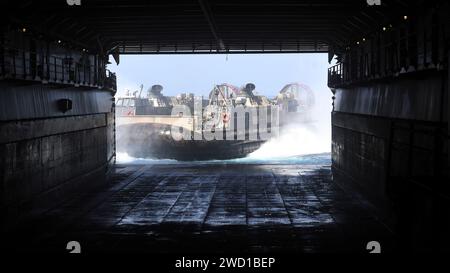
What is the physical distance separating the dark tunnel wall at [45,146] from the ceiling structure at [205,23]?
282 centimetres

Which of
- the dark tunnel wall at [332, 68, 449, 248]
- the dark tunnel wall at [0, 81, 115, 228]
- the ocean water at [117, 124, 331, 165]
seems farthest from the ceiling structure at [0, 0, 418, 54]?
the ocean water at [117, 124, 331, 165]

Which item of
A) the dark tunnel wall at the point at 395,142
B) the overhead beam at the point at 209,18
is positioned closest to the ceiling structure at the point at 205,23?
the overhead beam at the point at 209,18

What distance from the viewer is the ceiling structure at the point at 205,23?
22.3 metres

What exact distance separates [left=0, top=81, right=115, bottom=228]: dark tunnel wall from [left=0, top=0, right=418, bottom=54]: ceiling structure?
9.24 feet

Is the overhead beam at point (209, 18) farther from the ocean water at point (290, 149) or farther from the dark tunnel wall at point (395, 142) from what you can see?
Result: the ocean water at point (290, 149)

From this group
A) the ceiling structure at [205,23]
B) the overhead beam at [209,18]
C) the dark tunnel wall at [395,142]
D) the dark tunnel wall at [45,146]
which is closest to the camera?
the dark tunnel wall at [395,142]

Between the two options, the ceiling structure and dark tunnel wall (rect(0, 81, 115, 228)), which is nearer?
dark tunnel wall (rect(0, 81, 115, 228))

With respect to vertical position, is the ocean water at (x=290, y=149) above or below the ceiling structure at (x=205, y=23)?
below

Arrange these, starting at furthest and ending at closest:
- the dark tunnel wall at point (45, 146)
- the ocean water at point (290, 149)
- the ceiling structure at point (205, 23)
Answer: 1. the ocean water at point (290, 149)
2. the ceiling structure at point (205, 23)
3. the dark tunnel wall at point (45, 146)

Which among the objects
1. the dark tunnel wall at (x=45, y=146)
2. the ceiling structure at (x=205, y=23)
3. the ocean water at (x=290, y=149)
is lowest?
the ocean water at (x=290, y=149)

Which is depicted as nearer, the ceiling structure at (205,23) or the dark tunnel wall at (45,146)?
the dark tunnel wall at (45,146)

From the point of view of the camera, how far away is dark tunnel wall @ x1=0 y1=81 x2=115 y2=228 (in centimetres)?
1878

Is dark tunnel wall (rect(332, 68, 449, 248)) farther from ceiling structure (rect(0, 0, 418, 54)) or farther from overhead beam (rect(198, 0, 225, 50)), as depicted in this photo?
overhead beam (rect(198, 0, 225, 50))
